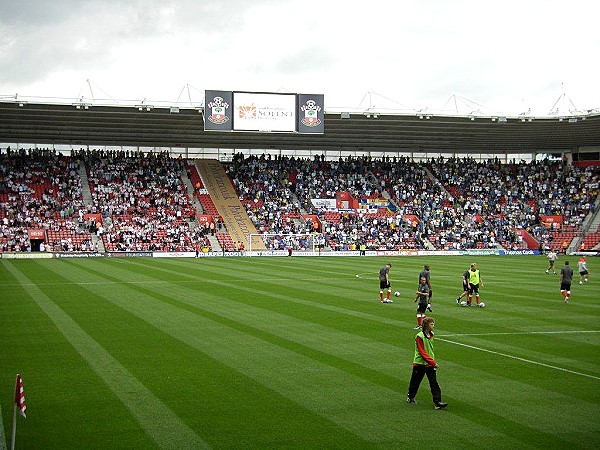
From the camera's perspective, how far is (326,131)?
243 ft

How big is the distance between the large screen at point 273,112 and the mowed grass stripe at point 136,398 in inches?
1623

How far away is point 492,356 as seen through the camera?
17.8 m

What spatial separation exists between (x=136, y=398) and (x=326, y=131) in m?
62.0

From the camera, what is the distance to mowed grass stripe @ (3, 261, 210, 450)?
1127cm

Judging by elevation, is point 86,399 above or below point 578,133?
below

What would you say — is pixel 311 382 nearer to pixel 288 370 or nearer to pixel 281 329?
pixel 288 370

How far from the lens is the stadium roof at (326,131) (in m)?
65.2

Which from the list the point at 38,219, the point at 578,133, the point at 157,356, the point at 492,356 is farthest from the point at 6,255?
the point at 578,133

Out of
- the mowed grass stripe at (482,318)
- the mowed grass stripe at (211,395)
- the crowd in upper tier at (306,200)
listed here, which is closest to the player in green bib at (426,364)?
the mowed grass stripe at (211,395)

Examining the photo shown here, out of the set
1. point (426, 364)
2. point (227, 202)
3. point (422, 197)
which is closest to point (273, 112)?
point (227, 202)

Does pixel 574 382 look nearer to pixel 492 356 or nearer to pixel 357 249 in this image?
pixel 492 356

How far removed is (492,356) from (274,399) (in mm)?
6550

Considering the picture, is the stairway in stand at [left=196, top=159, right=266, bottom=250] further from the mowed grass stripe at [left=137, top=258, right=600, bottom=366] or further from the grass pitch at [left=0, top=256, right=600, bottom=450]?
the grass pitch at [left=0, top=256, right=600, bottom=450]

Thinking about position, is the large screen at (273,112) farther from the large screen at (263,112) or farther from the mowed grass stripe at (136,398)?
the mowed grass stripe at (136,398)
